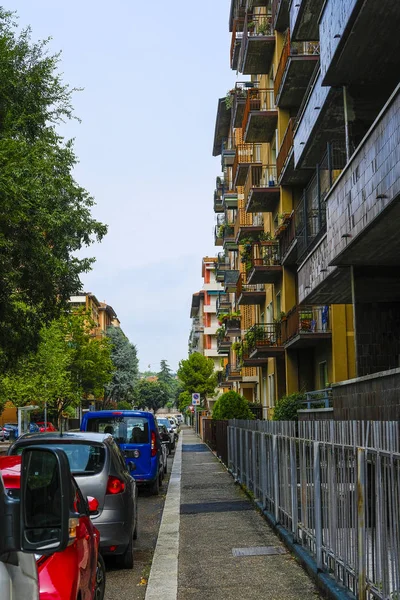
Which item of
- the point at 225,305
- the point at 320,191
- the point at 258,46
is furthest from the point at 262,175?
the point at 225,305

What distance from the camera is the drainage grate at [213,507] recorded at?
14.7 m

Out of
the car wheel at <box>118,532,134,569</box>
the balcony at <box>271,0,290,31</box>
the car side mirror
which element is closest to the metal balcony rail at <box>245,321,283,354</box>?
the balcony at <box>271,0,290,31</box>

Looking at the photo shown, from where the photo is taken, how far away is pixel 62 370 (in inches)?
2217

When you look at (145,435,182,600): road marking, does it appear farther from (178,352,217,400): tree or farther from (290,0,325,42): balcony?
(178,352,217,400): tree

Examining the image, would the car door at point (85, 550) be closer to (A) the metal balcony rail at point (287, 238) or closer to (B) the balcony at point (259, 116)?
(A) the metal balcony rail at point (287, 238)

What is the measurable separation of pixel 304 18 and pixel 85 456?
12.6 meters

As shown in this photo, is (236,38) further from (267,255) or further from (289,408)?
(289,408)

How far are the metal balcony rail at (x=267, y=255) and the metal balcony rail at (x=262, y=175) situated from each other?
2559 mm

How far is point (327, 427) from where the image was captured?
7910 mm

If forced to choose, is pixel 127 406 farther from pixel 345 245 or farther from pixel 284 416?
pixel 345 245

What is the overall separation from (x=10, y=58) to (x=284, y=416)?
11632 mm

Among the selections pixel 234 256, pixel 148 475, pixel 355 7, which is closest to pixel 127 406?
pixel 234 256

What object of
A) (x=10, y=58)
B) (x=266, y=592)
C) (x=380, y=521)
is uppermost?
(x=10, y=58)

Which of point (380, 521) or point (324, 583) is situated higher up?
point (380, 521)
